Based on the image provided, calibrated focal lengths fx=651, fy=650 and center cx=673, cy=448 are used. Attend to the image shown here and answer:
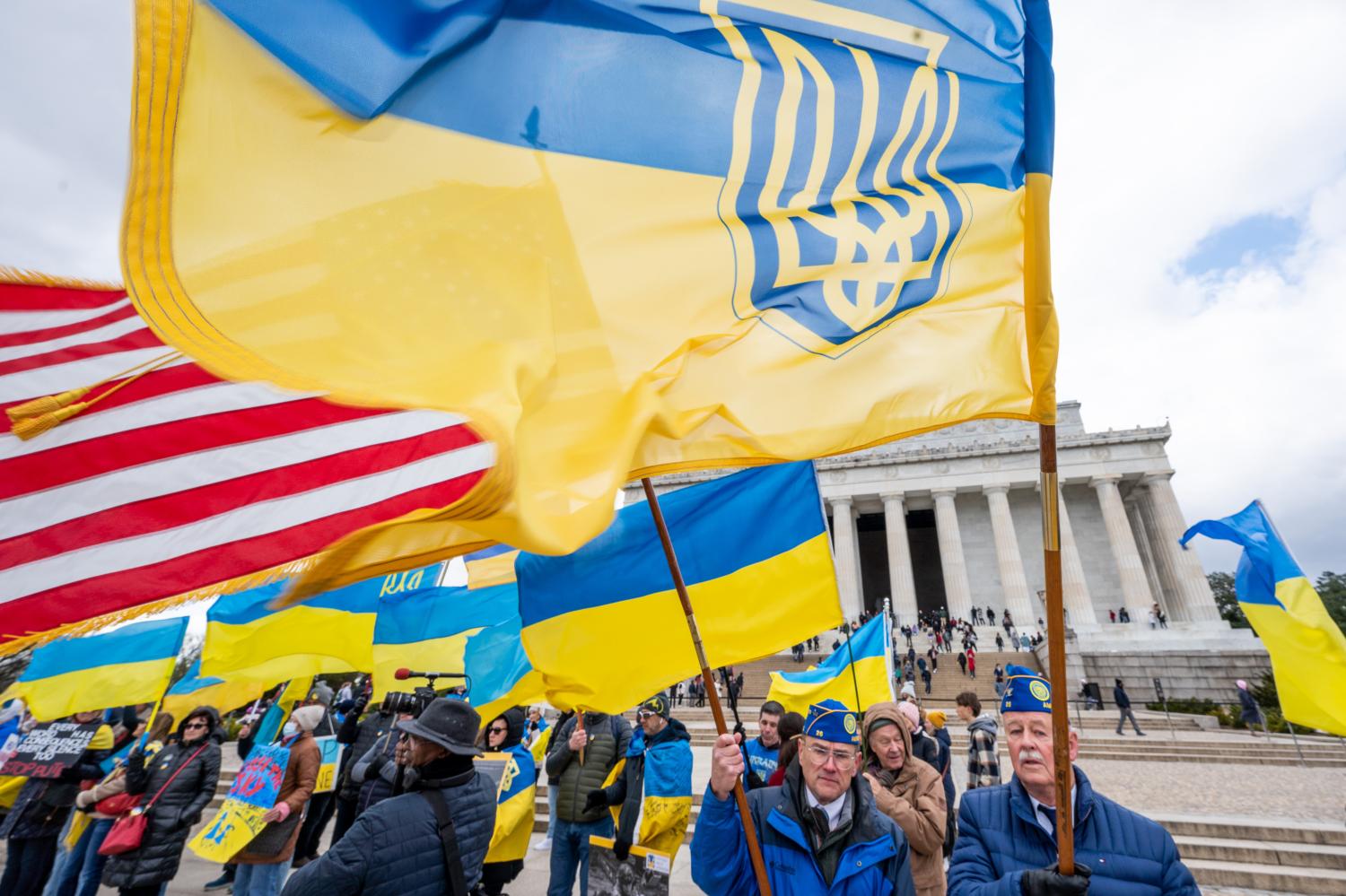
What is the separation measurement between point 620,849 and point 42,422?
4549 millimetres

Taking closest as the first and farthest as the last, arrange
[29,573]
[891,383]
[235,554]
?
1. [29,573]
2. [235,554]
3. [891,383]

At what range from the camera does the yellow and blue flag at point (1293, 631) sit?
647cm

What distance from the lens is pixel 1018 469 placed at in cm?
4259

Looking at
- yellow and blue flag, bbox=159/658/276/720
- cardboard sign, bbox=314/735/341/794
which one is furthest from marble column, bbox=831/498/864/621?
cardboard sign, bbox=314/735/341/794

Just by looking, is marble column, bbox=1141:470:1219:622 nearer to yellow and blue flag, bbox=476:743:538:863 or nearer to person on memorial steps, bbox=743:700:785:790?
person on memorial steps, bbox=743:700:785:790

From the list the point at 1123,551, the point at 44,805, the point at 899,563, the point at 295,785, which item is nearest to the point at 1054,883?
the point at 295,785

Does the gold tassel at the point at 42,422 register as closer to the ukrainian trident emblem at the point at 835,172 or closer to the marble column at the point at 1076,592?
the ukrainian trident emblem at the point at 835,172

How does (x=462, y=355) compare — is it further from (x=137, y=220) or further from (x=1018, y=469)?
(x=1018, y=469)

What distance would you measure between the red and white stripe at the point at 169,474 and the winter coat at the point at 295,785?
500cm

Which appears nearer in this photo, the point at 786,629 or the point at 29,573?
the point at 29,573

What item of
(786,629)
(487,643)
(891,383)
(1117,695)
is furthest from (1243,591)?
(1117,695)

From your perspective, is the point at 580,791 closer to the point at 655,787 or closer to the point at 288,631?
the point at 655,787

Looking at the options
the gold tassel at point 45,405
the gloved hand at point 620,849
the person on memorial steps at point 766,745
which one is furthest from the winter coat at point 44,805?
the gold tassel at point 45,405

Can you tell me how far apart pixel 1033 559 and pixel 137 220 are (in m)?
48.5
